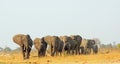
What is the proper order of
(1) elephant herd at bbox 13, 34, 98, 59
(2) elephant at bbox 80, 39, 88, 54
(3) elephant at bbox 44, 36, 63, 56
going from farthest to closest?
1. (2) elephant at bbox 80, 39, 88, 54
2. (3) elephant at bbox 44, 36, 63, 56
3. (1) elephant herd at bbox 13, 34, 98, 59

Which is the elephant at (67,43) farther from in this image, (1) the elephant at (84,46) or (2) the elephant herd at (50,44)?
(1) the elephant at (84,46)

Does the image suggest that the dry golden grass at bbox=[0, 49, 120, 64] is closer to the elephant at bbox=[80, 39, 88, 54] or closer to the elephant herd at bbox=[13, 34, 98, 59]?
the elephant herd at bbox=[13, 34, 98, 59]

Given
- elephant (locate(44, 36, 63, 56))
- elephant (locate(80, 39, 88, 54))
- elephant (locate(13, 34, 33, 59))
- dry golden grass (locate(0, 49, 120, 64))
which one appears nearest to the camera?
dry golden grass (locate(0, 49, 120, 64))

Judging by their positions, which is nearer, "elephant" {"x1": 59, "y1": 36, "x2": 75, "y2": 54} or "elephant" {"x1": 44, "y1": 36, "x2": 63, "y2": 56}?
"elephant" {"x1": 44, "y1": 36, "x2": 63, "y2": 56}

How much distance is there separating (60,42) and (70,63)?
1988 centimetres

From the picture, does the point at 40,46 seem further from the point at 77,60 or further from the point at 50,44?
the point at 77,60

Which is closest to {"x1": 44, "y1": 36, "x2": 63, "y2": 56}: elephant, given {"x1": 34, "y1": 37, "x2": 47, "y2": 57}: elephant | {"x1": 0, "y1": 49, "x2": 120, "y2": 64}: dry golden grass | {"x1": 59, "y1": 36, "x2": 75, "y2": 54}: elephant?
{"x1": 34, "y1": 37, "x2": 47, "y2": 57}: elephant

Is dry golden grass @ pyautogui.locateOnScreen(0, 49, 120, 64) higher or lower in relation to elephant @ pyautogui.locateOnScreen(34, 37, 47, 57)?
lower

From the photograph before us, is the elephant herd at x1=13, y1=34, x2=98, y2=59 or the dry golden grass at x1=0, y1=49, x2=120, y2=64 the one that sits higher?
the elephant herd at x1=13, y1=34, x2=98, y2=59

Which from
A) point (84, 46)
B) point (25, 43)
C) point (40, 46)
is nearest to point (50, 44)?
point (40, 46)

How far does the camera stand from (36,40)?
48.5 m

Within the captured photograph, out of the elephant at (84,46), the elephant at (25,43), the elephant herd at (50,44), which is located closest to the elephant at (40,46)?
the elephant herd at (50,44)

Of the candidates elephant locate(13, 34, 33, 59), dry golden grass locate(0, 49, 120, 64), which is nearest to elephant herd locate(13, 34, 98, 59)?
elephant locate(13, 34, 33, 59)

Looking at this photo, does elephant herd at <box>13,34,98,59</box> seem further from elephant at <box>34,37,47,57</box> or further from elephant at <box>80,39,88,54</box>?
elephant at <box>80,39,88,54</box>
